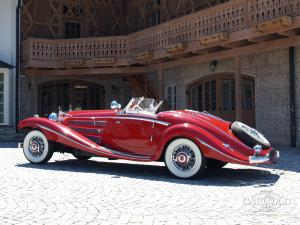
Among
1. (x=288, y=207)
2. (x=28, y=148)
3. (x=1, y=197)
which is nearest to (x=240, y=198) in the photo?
(x=288, y=207)

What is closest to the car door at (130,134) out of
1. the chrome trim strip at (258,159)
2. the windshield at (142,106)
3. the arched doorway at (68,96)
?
the windshield at (142,106)

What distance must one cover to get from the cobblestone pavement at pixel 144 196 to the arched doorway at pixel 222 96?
700 cm

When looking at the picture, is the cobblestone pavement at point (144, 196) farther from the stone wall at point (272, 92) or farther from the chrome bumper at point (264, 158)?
the stone wall at point (272, 92)

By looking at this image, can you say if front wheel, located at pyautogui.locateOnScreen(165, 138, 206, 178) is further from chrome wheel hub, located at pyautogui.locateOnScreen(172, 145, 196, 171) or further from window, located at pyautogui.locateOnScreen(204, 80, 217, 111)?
window, located at pyautogui.locateOnScreen(204, 80, 217, 111)

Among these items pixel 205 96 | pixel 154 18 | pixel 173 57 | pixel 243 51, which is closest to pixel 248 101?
pixel 205 96

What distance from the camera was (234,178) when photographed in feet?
24.5

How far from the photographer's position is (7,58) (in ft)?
62.7

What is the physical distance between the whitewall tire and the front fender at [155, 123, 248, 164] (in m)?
2.77

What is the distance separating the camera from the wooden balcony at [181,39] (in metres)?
11.7

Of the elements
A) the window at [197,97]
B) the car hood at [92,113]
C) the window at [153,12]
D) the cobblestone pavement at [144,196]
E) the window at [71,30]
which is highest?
the window at [153,12]

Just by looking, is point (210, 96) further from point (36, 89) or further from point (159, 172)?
point (159, 172)

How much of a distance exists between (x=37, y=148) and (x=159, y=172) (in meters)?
2.66

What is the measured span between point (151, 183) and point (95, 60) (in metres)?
11.6

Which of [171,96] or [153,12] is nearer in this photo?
[171,96]
